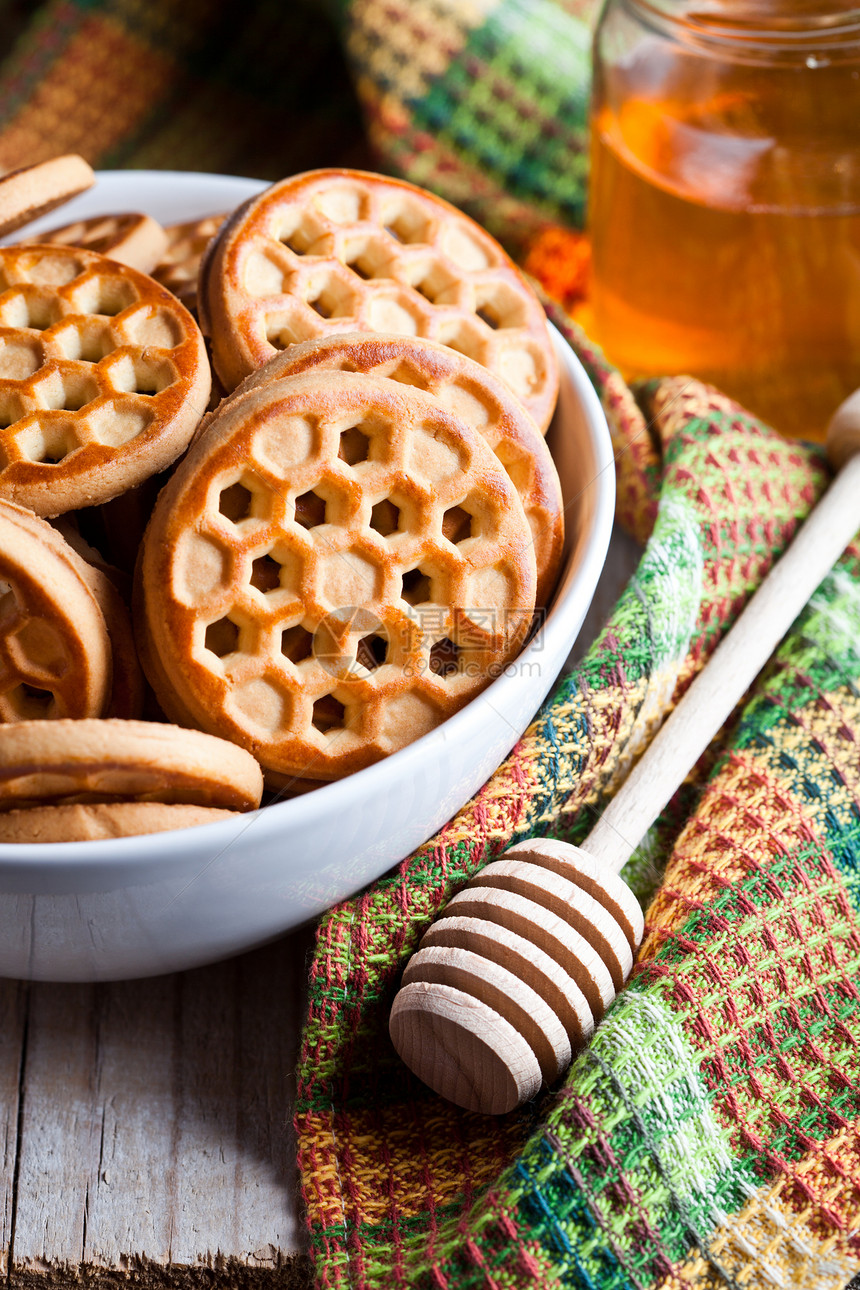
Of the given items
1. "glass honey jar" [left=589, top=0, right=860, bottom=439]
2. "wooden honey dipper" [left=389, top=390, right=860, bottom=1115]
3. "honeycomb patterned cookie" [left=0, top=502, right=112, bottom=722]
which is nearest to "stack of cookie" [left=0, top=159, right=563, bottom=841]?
"honeycomb patterned cookie" [left=0, top=502, right=112, bottom=722]

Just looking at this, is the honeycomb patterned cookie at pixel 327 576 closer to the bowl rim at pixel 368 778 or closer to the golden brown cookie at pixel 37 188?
the bowl rim at pixel 368 778

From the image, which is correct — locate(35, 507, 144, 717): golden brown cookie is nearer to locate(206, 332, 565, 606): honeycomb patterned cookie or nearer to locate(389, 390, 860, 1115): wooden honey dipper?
locate(206, 332, 565, 606): honeycomb patterned cookie

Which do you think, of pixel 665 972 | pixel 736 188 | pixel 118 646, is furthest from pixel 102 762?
pixel 736 188

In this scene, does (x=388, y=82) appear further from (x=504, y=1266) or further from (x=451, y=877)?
(x=504, y=1266)

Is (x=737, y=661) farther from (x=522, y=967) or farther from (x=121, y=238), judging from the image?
(x=121, y=238)

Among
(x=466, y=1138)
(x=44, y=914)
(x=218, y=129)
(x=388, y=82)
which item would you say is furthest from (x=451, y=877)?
(x=218, y=129)

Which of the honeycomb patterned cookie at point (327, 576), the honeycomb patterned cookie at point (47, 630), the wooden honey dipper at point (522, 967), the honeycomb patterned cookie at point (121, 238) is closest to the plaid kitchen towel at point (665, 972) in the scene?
the wooden honey dipper at point (522, 967)
